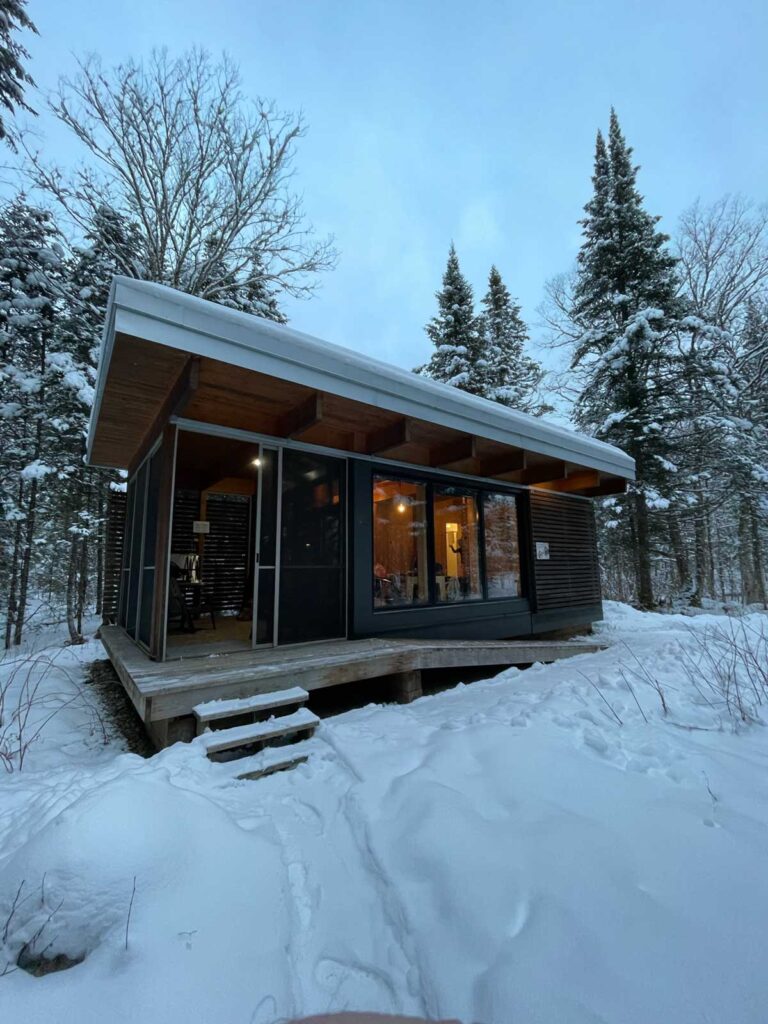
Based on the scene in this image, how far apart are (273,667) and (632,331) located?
34.4 feet

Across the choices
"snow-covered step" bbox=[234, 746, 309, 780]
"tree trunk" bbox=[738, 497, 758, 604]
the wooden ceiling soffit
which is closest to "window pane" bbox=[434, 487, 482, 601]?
the wooden ceiling soffit

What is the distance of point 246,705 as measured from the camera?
294 centimetres

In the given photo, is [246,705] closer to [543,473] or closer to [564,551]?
[543,473]

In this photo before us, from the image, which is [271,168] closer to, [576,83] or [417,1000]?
[417,1000]

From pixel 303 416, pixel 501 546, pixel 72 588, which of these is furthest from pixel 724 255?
pixel 72 588

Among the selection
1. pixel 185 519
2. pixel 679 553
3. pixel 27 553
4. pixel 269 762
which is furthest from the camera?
pixel 679 553

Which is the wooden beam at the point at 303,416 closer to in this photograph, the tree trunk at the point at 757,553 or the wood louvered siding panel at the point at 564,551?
the wood louvered siding panel at the point at 564,551

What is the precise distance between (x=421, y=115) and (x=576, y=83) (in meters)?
6.85

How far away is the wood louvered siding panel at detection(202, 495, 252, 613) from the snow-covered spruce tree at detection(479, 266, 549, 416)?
833 cm

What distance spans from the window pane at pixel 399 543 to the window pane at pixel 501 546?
122cm

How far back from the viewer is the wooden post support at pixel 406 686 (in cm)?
418

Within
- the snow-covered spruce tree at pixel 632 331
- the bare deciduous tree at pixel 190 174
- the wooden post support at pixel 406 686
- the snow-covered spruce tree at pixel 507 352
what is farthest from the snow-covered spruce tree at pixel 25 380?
the snow-covered spruce tree at pixel 632 331

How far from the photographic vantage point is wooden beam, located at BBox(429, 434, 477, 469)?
5129mm

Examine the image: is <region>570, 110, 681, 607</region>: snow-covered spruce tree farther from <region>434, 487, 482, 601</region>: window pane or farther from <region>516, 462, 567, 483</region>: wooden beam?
<region>434, 487, 482, 601</region>: window pane
